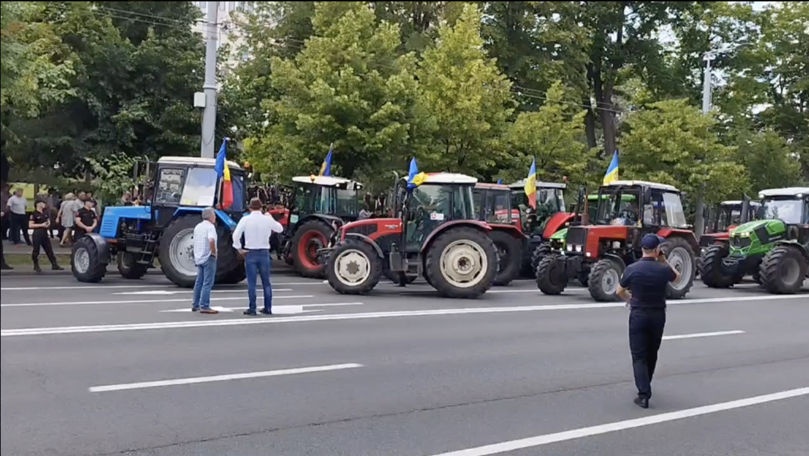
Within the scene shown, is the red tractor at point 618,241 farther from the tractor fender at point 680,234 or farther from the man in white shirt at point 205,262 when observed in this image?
the man in white shirt at point 205,262

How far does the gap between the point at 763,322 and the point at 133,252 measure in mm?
12403

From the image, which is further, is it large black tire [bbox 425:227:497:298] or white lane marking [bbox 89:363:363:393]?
large black tire [bbox 425:227:497:298]

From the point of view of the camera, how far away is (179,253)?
16156 mm

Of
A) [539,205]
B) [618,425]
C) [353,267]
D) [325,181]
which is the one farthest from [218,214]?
[618,425]

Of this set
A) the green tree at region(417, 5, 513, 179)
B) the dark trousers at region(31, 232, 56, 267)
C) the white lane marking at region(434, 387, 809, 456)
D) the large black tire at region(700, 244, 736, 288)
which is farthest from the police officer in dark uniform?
the green tree at region(417, 5, 513, 179)

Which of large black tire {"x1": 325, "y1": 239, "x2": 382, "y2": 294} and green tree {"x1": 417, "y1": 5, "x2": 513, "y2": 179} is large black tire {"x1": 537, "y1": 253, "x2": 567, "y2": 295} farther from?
green tree {"x1": 417, "y1": 5, "x2": 513, "y2": 179}

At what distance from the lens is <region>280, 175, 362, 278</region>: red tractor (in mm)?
19703

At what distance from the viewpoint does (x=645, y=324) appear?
7.76m

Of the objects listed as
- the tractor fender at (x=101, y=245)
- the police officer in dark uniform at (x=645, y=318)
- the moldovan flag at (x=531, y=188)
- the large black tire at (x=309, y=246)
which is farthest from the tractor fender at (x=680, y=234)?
the tractor fender at (x=101, y=245)

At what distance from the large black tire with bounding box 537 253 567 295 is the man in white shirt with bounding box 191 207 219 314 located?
7973mm

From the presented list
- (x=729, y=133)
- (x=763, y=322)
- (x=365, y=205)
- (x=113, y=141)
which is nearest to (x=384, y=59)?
(x=365, y=205)

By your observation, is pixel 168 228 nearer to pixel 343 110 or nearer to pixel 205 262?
pixel 205 262

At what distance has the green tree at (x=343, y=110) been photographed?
876 inches

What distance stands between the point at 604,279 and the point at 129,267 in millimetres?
10165
